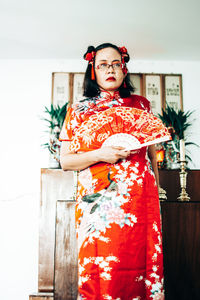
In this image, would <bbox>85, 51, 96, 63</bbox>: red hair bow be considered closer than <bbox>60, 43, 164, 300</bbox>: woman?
No

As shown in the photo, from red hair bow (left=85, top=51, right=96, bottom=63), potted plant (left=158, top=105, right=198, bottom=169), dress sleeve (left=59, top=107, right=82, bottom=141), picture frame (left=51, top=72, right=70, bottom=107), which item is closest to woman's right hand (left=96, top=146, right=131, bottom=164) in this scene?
dress sleeve (left=59, top=107, right=82, bottom=141)

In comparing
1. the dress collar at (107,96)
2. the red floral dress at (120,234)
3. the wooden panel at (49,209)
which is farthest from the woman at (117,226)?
the wooden panel at (49,209)

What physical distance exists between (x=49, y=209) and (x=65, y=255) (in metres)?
0.66

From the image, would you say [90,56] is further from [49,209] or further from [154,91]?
[154,91]

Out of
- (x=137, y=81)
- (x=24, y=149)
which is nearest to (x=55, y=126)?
(x=24, y=149)

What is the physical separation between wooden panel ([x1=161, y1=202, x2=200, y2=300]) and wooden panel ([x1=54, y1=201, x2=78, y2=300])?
0.58 metres

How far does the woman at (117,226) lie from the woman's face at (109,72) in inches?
Answer: 8.2

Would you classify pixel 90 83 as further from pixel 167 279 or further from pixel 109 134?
pixel 167 279

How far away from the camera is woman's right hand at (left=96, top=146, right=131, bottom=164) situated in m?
1.05

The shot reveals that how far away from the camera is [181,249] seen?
1809mm

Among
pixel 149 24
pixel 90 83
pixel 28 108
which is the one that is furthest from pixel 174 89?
pixel 90 83

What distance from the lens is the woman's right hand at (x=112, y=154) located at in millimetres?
1051

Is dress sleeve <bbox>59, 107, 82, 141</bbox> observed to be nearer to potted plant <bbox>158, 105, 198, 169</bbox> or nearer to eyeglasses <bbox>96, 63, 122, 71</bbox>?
eyeglasses <bbox>96, 63, 122, 71</bbox>

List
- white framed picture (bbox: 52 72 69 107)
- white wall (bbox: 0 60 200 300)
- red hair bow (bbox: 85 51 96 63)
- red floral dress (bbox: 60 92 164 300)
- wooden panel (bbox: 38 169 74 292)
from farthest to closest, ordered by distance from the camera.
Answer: white framed picture (bbox: 52 72 69 107), white wall (bbox: 0 60 200 300), wooden panel (bbox: 38 169 74 292), red hair bow (bbox: 85 51 96 63), red floral dress (bbox: 60 92 164 300)
